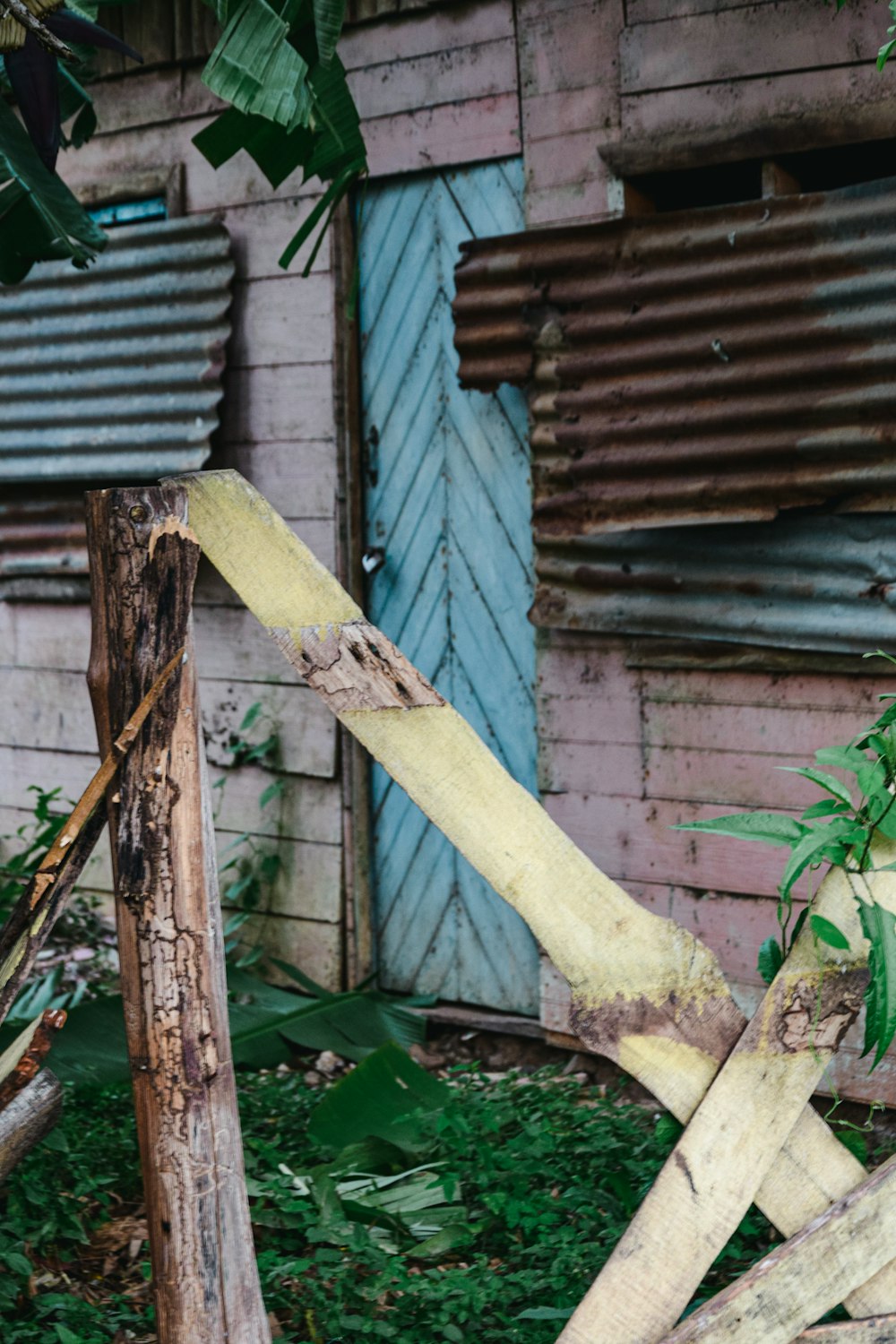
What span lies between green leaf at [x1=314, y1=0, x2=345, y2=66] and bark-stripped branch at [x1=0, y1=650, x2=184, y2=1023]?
1968 millimetres

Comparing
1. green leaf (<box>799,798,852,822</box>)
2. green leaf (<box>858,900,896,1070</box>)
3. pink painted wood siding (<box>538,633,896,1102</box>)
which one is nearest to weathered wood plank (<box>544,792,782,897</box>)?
pink painted wood siding (<box>538,633,896,1102</box>)

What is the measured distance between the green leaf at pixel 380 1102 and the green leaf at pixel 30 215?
7.78 ft

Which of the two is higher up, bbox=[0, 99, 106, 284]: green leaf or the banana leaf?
bbox=[0, 99, 106, 284]: green leaf

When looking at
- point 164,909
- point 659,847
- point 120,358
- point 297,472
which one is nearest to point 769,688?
point 659,847

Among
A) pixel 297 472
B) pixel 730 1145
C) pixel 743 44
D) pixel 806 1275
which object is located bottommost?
pixel 806 1275

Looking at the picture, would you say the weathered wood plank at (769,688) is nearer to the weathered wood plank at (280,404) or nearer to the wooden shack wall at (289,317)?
the wooden shack wall at (289,317)

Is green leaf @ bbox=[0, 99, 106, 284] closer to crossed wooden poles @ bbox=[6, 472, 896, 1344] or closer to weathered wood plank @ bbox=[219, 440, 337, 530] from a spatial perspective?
weathered wood plank @ bbox=[219, 440, 337, 530]

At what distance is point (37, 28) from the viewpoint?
2805mm

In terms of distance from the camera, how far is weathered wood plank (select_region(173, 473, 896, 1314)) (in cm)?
219

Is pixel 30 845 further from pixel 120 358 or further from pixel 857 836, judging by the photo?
pixel 857 836

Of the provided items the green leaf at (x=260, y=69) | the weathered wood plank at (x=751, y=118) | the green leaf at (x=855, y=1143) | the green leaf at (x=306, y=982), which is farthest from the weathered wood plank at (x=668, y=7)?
the green leaf at (x=306, y=982)

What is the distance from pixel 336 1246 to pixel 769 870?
159 centimetres

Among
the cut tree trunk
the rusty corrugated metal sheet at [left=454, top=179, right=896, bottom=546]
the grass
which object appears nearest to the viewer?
the cut tree trunk

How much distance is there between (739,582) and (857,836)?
187 cm
